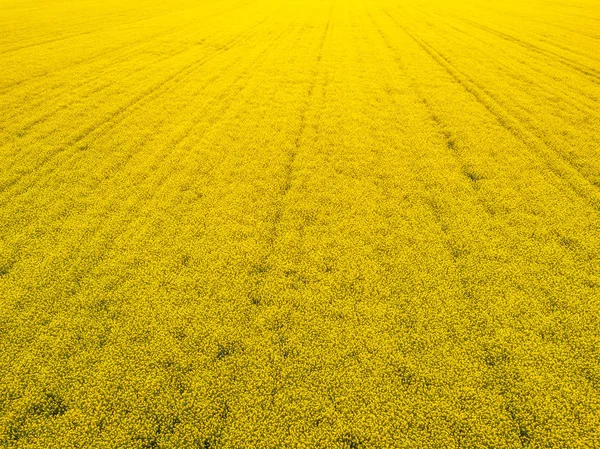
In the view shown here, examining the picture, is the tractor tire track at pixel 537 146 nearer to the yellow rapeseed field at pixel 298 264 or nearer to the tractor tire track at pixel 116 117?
the yellow rapeseed field at pixel 298 264

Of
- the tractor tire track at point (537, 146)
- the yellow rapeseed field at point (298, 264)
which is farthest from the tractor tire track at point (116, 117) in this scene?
the tractor tire track at point (537, 146)

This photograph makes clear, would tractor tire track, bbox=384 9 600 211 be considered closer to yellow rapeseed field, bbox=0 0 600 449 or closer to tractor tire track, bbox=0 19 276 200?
yellow rapeseed field, bbox=0 0 600 449

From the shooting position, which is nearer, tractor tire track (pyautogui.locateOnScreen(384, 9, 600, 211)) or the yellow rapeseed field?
the yellow rapeseed field

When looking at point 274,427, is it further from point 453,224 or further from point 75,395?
point 453,224

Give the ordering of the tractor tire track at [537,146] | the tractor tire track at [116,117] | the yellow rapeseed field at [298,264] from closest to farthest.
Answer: the yellow rapeseed field at [298,264], the tractor tire track at [537,146], the tractor tire track at [116,117]

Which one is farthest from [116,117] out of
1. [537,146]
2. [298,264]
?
[537,146]

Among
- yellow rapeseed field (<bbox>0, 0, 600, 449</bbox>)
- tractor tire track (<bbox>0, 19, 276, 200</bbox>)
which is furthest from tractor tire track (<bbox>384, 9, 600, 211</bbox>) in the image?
tractor tire track (<bbox>0, 19, 276, 200</bbox>)

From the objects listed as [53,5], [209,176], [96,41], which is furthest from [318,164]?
[53,5]

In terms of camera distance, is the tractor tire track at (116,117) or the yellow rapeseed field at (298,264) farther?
the tractor tire track at (116,117)

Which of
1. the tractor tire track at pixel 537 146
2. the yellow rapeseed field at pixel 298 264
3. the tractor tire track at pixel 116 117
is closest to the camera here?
the yellow rapeseed field at pixel 298 264

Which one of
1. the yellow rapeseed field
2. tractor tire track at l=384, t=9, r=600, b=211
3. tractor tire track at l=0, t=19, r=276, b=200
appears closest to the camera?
the yellow rapeseed field
